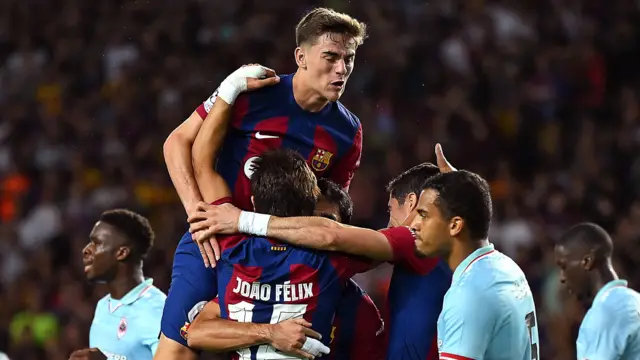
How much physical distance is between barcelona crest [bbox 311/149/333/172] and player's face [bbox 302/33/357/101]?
295 millimetres

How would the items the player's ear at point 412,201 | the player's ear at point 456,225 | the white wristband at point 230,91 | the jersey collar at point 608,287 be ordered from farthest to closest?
the jersey collar at point 608,287 → the white wristband at point 230,91 → the player's ear at point 412,201 → the player's ear at point 456,225

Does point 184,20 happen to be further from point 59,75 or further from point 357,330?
point 357,330

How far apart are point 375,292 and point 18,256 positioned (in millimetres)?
3850

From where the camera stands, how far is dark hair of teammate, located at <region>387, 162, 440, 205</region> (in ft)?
16.2

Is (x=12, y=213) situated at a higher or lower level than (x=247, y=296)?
higher

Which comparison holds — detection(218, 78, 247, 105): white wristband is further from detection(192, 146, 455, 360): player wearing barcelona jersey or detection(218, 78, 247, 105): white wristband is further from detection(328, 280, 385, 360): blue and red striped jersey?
detection(328, 280, 385, 360): blue and red striped jersey

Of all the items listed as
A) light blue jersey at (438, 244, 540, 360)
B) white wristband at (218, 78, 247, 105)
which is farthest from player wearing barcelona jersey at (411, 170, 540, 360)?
white wristband at (218, 78, 247, 105)

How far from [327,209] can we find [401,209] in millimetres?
360

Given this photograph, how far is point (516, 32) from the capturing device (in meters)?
12.7

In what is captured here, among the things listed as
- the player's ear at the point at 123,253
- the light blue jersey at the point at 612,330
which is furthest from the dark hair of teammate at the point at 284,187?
the light blue jersey at the point at 612,330

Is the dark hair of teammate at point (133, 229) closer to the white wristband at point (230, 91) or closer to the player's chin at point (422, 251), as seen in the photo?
the white wristband at point (230, 91)

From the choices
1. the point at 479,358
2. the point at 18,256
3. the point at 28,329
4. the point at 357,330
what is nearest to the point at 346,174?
the point at 357,330

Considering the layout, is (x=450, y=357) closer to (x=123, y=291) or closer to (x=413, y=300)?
(x=413, y=300)

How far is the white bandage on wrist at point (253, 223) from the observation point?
14.9 ft
